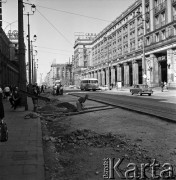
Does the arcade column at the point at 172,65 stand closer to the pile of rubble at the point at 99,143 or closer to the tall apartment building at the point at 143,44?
the tall apartment building at the point at 143,44

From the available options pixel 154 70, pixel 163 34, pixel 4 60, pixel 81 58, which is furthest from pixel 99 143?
pixel 81 58

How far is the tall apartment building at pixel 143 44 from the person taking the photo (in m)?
45.5

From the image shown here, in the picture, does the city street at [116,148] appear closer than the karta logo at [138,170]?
No

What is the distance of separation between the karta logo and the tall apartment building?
127 ft

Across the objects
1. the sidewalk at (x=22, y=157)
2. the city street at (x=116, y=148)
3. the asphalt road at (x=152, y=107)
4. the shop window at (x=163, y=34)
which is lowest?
the city street at (x=116, y=148)

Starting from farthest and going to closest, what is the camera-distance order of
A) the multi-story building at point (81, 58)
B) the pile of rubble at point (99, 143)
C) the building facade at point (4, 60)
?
the multi-story building at point (81, 58)
the building facade at point (4, 60)
the pile of rubble at point (99, 143)

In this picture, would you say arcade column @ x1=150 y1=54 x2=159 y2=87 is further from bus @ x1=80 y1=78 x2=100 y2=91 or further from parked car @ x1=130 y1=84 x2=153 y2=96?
parked car @ x1=130 y1=84 x2=153 y2=96

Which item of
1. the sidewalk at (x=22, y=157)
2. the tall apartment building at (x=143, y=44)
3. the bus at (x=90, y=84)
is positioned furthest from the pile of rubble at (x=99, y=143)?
the bus at (x=90, y=84)

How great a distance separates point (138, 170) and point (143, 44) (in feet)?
138

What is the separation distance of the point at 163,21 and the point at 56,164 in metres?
47.7

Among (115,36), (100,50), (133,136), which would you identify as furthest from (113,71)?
(133,136)

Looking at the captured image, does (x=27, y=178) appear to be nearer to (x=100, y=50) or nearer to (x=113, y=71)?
(x=113, y=71)

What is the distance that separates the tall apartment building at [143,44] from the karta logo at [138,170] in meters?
38.6

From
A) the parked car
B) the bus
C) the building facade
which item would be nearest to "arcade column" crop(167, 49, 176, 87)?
the parked car
